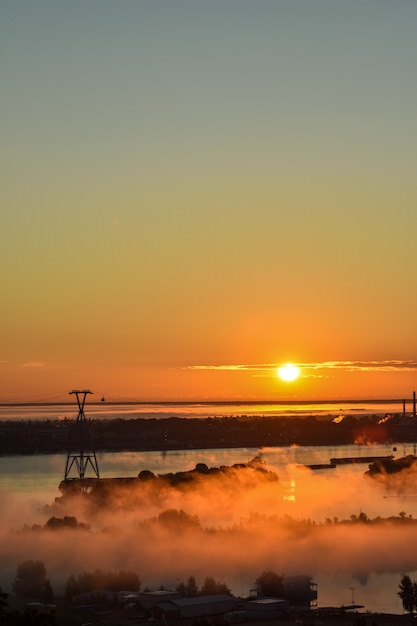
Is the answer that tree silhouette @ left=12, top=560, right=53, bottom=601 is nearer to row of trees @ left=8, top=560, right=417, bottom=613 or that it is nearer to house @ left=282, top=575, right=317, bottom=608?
row of trees @ left=8, top=560, right=417, bottom=613

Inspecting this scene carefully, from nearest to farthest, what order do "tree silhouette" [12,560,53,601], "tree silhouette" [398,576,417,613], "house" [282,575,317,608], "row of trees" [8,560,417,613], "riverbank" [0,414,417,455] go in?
"tree silhouette" [398,576,417,613] → "row of trees" [8,560,417,613] → "tree silhouette" [12,560,53,601] → "house" [282,575,317,608] → "riverbank" [0,414,417,455]

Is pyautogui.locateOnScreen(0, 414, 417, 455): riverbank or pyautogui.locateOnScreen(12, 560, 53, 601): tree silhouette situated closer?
pyautogui.locateOnScreen(12, 560, 53, 601): tree silhouette

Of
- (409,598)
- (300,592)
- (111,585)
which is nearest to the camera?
(409,598)

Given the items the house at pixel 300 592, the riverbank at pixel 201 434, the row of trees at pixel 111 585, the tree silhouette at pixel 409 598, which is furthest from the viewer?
the riverbank at pixel 201 434

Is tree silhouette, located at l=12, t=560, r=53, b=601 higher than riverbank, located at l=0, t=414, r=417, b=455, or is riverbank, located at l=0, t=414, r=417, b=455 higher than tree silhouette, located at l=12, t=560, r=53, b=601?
riverbank, located at l=0, t=414, r=417, b=455

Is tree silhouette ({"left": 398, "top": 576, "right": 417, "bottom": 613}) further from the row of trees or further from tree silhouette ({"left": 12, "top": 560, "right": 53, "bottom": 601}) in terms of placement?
tree silhouette ({"left": 12, "top": 560, "right": 53, "bottom": 601})

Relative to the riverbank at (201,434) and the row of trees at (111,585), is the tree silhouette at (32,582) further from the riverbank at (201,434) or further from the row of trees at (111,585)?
the riverbank at (201,434)

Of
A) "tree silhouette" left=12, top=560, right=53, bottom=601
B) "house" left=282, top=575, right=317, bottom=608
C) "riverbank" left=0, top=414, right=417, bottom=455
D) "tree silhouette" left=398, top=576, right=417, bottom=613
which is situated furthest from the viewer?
"riverbank" left=0, top=414, right=417, bottom=455

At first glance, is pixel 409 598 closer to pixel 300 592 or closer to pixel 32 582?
pixel 300 592

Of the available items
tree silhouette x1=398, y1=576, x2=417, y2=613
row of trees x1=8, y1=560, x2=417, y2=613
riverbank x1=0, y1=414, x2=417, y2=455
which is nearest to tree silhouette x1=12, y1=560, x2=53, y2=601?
row of trees x1=8, y1=560, x2=417, y2=613

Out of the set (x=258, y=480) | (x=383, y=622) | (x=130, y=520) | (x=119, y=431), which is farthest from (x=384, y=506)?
(x=119, y=431)

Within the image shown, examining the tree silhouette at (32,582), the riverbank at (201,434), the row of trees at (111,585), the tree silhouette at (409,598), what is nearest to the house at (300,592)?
the row of trees at (111,585)

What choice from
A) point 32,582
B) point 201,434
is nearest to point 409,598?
point 32,582

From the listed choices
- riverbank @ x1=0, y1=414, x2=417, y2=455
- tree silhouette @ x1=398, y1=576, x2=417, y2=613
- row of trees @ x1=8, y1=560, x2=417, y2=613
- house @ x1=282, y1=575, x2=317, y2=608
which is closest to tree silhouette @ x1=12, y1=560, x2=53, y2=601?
row of trees @ x1=8, y1=560, x2=417, y2=613
